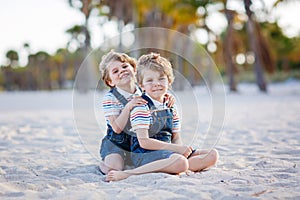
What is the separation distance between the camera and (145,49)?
126 inches

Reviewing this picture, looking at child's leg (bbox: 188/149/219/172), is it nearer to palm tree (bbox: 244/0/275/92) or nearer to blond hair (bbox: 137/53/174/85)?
blond hair (bbox: 137/53/174/85)

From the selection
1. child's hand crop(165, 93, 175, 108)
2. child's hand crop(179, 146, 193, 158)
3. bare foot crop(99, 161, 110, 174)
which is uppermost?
child's hand crop(165, 93, 175, 108)

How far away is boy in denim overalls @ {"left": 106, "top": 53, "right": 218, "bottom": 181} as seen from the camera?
2.93 meters

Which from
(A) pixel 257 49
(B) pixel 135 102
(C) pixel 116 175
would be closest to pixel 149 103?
(B) pixel 135 102

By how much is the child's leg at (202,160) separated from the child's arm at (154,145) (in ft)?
0.52

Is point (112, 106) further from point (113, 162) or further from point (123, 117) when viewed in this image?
point (113, 162)

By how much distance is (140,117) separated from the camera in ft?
9.50

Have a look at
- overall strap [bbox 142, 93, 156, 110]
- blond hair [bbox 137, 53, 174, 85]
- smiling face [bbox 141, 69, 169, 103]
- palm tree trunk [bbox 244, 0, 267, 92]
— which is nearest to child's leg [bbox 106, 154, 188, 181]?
overall strap [bbox 142, 93, 156, 110]

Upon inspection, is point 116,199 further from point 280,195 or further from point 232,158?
point 232,158

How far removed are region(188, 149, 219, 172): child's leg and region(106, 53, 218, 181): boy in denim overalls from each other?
Answer: 109mm

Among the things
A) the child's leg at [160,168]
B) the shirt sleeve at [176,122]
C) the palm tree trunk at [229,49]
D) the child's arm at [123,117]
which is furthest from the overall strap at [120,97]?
the palm tree trunk at [229,49]

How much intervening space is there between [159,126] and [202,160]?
1.60ft

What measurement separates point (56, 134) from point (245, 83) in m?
31.9

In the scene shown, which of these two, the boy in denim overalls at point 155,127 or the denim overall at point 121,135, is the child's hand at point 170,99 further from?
the denim overall at point 121,135
